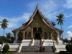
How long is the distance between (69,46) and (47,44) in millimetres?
13307

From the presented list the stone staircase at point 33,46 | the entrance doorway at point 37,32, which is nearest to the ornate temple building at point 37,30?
the entrance doorway at point 37,32

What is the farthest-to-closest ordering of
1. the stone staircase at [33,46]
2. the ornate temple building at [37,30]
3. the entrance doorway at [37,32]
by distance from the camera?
the entrance doorway at [37,32], the ornate temple building at [37,30], the stone staircase at [33,46]

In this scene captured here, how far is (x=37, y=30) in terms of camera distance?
46.3 meters

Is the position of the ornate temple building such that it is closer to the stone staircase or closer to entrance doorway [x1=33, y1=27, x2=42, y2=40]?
entrance doorway [x1=33, y1=27, x2=42, y2=40]

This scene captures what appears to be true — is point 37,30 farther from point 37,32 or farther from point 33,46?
point 33,46

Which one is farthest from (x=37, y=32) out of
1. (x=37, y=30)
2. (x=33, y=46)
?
(x=33, y=46)

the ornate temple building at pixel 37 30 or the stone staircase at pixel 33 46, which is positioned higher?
the ornate temple building at pixel 37 30

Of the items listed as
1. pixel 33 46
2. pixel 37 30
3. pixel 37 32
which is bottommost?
pixel 33 46

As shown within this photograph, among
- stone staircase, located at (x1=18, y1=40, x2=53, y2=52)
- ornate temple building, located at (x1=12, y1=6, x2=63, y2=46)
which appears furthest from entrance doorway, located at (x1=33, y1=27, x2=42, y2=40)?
stone staircase, located at (x1=18, y1=40, x2=53, y2=52)

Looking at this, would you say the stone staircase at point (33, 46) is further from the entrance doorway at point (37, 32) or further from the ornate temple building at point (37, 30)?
the entrance doorway at point (37, 32)

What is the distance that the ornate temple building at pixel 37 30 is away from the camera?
4466cm

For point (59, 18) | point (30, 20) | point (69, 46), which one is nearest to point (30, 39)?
point (30, 20)

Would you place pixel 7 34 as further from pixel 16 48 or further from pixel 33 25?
pixel 16 48

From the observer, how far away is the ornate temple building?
44.7 m
